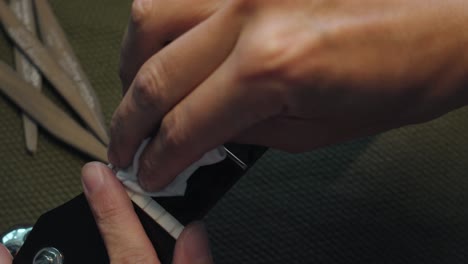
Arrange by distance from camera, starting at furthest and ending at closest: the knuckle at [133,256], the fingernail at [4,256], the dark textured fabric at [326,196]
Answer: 1. the dark textured fabric at [326,196]
2. the fingernail at [4,256]
3. the knuckle at [133,256]

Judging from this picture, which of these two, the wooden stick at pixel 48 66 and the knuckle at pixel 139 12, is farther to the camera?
the wooden stick at pixel 48 66

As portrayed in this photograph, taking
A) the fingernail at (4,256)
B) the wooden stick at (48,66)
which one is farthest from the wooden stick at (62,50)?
the fingernail at (4,256)

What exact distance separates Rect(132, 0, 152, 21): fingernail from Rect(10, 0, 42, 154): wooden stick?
1.25 feet

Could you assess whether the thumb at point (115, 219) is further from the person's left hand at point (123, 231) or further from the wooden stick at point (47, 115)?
the wooden stick at point (47, 115)

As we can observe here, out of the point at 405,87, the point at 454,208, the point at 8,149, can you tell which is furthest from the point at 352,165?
the point at 8,149

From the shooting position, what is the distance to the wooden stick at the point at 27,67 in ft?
2.47

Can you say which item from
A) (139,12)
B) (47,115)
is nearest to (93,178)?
(139,12)

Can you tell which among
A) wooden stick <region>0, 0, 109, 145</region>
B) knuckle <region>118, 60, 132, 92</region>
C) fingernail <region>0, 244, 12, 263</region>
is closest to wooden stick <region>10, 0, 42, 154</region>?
wooden stick <region>0, 0, 109, 145</region>

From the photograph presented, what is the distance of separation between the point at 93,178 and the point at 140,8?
0.17m

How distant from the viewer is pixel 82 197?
1.78 ft

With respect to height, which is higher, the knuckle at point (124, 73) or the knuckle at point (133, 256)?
the knuckle at point (124, 73)

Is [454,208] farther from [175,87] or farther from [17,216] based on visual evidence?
[17,216]

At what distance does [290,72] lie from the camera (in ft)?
1.21

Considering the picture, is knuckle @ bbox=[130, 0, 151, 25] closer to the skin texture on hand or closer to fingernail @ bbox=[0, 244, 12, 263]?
the skin texture on hand
